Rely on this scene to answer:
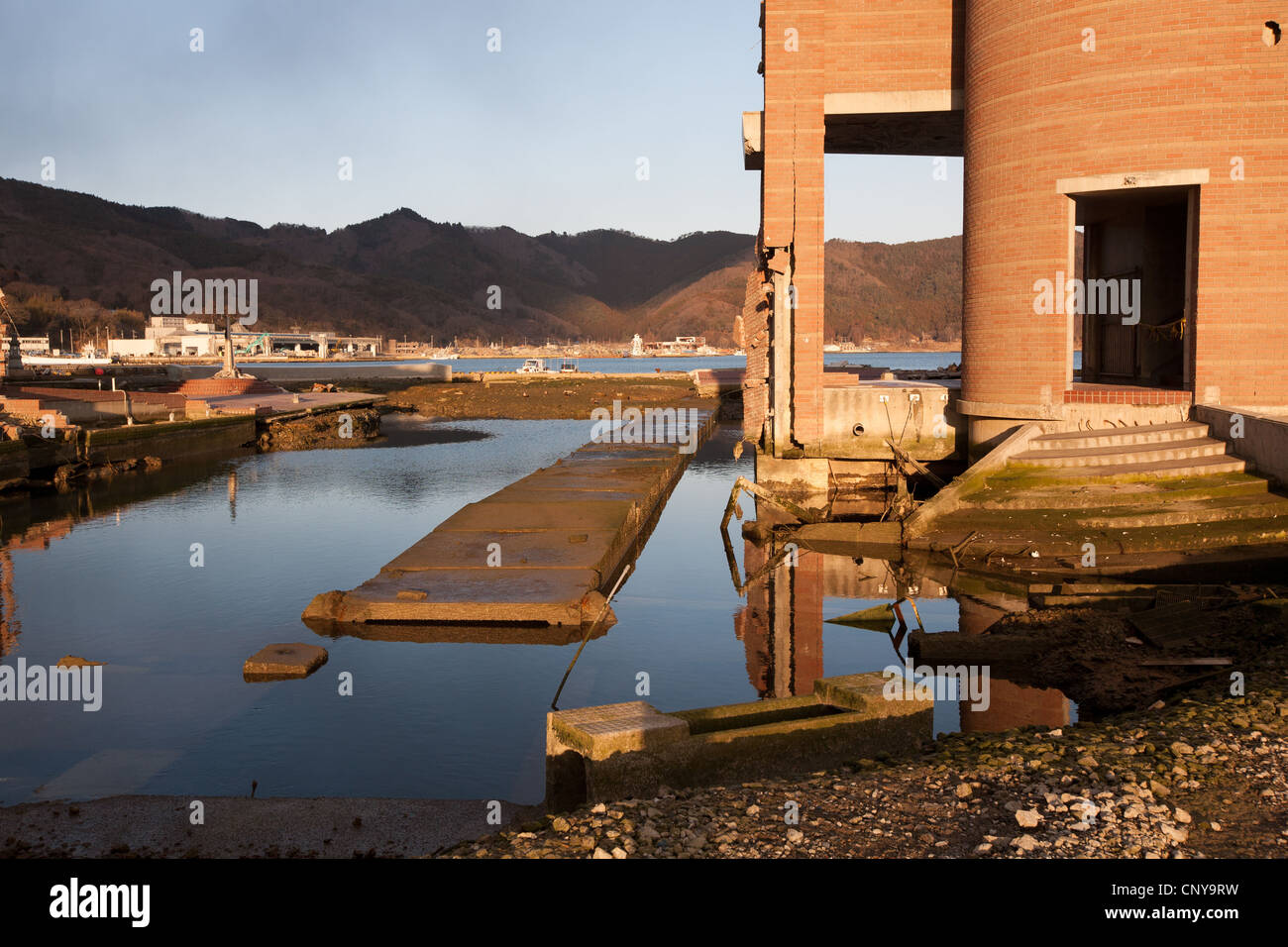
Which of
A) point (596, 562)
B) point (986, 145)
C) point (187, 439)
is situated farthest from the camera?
point (187, 439)

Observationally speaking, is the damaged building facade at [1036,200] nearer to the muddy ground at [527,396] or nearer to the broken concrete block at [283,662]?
the broken concrete block at [283,662]

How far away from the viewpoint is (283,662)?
11438mm

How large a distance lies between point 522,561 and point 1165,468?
9573 mm

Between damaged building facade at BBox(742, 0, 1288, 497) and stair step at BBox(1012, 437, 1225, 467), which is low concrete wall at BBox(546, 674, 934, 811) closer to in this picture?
stair step at BBox(1012, 437, 1225, 467)

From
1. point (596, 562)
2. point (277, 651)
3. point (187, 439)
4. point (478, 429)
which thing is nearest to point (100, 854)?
point (277, 651)

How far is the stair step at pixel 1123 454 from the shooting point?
16562mm

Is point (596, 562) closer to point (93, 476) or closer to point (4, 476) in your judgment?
point (4, 476)

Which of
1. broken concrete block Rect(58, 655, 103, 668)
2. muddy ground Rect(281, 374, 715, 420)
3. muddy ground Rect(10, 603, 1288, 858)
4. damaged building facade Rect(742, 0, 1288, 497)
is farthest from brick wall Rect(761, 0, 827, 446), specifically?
muddy ground Rect(281, 374, 715, 420)

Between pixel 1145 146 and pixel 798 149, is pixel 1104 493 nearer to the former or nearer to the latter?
pixel 1145 146

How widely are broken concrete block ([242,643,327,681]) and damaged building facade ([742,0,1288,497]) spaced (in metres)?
11.9

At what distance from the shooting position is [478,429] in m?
47.2

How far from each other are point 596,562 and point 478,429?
1312 inches

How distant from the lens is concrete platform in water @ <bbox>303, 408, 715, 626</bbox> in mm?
12852
